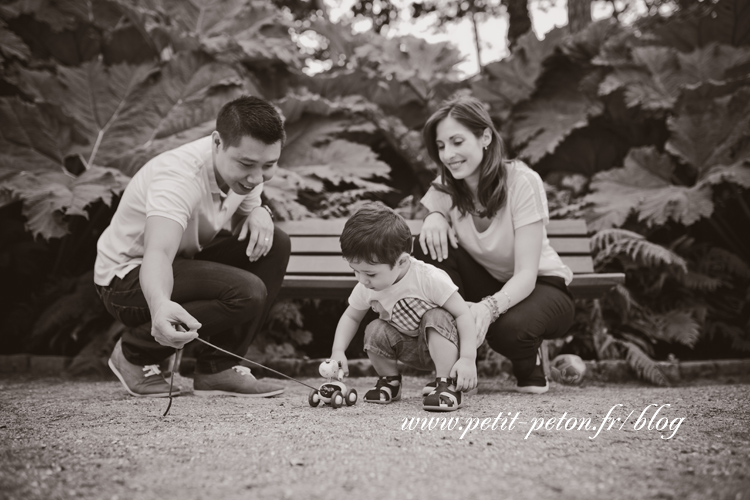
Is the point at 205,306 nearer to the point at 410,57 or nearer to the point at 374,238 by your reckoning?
the point at 374,238

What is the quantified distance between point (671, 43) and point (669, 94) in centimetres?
72

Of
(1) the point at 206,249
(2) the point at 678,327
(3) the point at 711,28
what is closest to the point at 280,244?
(1) the point at 206,249

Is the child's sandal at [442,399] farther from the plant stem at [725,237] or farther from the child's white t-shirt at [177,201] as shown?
the plant stem at [725,237]

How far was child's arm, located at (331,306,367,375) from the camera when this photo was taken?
9.43ft

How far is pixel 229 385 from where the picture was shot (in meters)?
3.29

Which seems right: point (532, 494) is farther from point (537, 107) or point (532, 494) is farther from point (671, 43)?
point (671, 43)

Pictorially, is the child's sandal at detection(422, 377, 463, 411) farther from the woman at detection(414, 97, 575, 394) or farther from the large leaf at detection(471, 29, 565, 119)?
the large leaf at detection(471, 29, 565, 119)

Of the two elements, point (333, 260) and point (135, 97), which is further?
point (135, 97)

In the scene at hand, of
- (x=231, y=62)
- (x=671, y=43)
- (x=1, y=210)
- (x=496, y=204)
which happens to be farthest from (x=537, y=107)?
(x=1, y=210)

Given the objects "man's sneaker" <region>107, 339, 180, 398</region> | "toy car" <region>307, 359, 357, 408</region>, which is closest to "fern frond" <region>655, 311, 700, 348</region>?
"toy car" <region>307, 359, 357, 408</region>

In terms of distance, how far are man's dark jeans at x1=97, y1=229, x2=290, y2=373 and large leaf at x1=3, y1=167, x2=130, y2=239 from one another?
816mm

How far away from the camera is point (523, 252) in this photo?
10.5ft

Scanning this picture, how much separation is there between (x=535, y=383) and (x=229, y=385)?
150cm

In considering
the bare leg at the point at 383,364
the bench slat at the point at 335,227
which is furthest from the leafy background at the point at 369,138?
the bare leg at the point at 383,364
